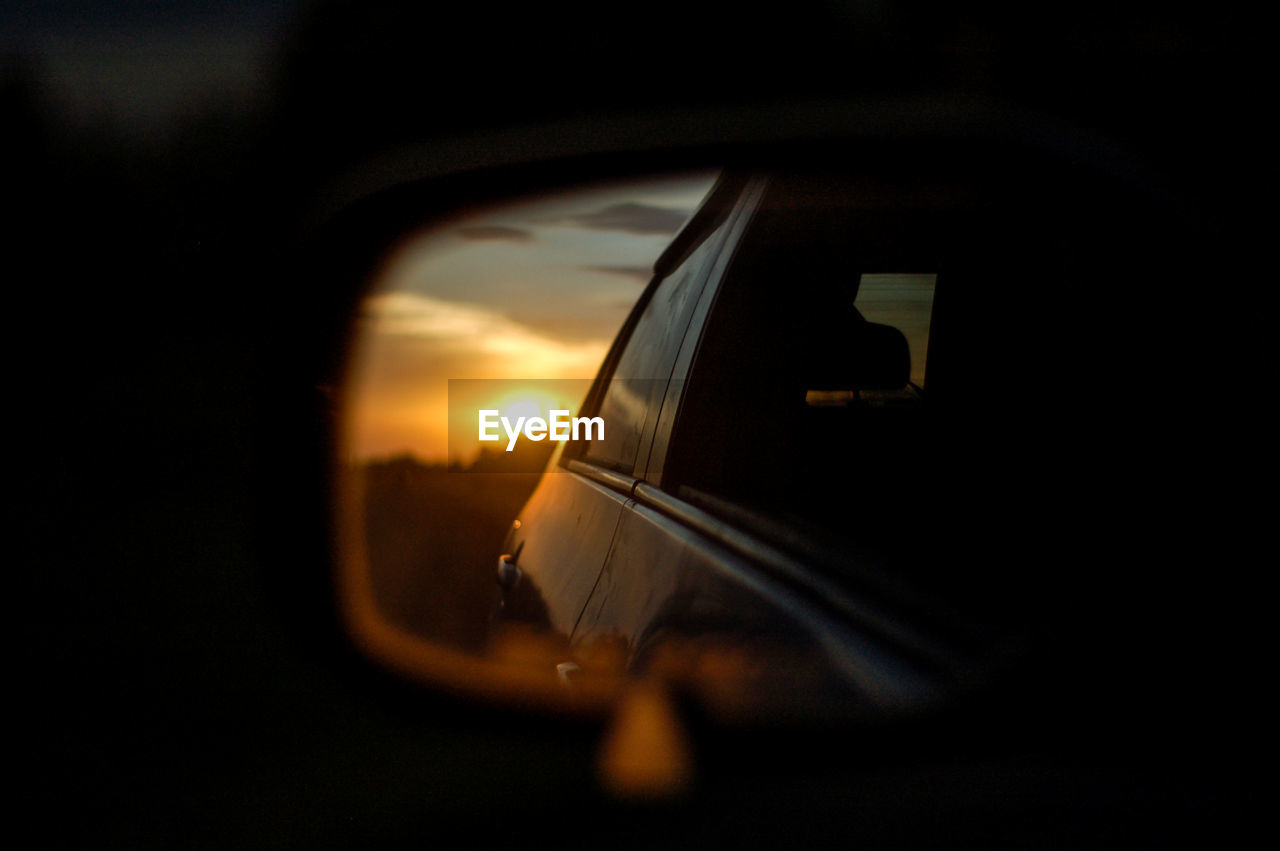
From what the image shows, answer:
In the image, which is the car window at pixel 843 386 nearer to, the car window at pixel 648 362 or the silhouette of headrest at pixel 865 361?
the silhouette of headrest at pixel 865 361

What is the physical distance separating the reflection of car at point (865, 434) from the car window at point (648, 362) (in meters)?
0.02

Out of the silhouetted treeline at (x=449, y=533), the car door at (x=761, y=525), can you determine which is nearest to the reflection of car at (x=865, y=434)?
the car door at (x=761, y=525)

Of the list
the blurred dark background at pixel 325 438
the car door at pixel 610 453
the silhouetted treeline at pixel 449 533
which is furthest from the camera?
the silhouetted treeline at pixel 449 533

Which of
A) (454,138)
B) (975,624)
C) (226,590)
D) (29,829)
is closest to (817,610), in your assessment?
(975,624)

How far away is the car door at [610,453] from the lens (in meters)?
2.28

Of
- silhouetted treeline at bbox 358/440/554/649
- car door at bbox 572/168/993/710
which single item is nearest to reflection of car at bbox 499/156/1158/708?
car door at bbox 572/168/993/710

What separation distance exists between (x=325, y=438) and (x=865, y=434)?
107 cm

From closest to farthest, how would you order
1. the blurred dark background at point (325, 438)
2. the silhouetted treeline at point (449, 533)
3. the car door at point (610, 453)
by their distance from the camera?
the blurred dark background at point (325, 438) → the car door at point (610, 453) → the silhouetted treeline at point (449, 533)

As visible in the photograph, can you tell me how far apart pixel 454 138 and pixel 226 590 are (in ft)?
16.6

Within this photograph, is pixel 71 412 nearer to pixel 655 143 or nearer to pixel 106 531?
pixel 106 531

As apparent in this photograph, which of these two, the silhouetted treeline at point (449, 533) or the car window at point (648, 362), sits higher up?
the car window at point (648, 362)

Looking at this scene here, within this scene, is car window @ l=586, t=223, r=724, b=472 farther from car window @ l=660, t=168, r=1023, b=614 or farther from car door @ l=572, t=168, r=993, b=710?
car window @ l=660, t=168, r=1023, b=614

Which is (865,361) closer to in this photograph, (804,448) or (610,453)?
(804,448)

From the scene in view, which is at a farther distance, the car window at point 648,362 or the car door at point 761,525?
the car window at point 648,362
